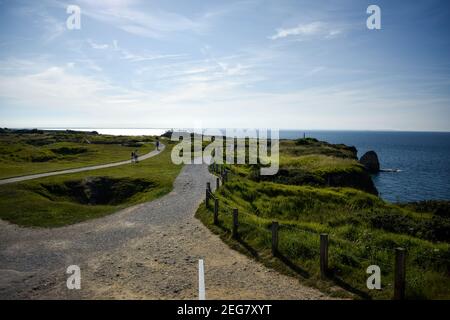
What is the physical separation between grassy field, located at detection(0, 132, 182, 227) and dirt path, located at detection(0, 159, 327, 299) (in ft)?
6.27

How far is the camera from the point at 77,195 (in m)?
32.2

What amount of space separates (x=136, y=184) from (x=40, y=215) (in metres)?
11.8

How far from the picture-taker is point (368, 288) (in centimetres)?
A: 1156

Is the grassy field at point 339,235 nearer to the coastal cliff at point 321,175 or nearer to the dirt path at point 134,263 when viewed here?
the dirt path at point 134,263

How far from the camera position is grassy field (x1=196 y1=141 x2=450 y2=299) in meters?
12.2

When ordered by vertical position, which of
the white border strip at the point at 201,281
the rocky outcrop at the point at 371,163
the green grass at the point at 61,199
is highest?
the green grass at the point at 61,199

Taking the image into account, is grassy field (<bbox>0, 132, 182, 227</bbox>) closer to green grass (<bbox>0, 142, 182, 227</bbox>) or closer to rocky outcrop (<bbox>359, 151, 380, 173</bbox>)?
green grass (<bbox>0, 142, 182, 227</bbox>)

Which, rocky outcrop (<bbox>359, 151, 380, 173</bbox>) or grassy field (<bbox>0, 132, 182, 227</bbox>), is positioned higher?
grassy field (<bbox>0, 132, 182, 227</bbox>)

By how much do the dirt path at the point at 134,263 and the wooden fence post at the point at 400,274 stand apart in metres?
2.31

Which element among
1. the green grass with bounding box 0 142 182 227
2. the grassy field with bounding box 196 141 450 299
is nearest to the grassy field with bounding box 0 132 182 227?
the green grass with bounding box 0 142 182 227

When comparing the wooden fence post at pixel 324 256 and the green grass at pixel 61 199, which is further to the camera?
the green grass at pixel 61 199

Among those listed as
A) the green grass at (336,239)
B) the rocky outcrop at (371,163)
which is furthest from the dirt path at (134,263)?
the rocky outcrop at (371,163)

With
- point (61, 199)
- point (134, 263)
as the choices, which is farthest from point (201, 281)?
point (61, 199)

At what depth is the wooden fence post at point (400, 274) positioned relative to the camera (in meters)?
10.5
